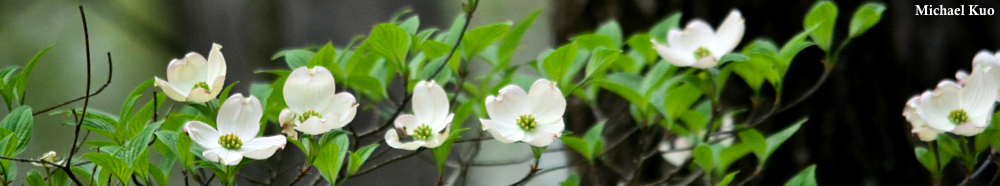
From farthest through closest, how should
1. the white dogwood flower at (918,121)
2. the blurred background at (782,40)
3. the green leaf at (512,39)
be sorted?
the blurred background at (782,40) < the green leaf at (512,39) < the white dogwood flower at (918,121)

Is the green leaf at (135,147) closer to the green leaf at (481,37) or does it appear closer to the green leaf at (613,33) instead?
the green leaf at (481,37)

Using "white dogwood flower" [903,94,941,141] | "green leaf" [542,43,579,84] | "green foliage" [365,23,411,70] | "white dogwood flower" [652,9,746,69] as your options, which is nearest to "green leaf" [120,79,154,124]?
"green foliage" [365,23,411,70]

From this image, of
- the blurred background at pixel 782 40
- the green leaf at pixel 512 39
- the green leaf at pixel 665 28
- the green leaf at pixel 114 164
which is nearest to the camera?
the green leaf at pixel 114 164

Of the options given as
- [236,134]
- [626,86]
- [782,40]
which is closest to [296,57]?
[236,134]

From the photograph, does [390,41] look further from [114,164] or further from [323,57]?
[114,164]

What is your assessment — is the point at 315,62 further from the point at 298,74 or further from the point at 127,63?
the point at 127,63

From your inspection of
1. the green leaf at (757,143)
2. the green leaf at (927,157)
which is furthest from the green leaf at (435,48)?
the green leaf at (927,157)

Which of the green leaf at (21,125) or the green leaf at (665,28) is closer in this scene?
the green leaf at (21,125)
